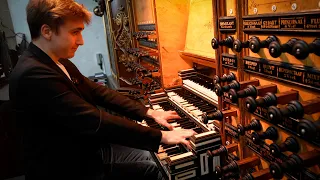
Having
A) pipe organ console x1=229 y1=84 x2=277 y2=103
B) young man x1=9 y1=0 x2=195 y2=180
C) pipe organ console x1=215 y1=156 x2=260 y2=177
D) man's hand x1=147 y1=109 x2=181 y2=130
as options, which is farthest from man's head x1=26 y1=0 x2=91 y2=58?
pipe organ console x1=215 y1=156 x2=260 y2=177

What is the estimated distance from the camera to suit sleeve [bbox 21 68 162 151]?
144 centimetres

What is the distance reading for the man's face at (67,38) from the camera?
5.16 ft

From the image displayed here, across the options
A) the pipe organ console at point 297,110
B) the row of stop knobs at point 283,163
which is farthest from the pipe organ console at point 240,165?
the pipe organ console at point 297,110

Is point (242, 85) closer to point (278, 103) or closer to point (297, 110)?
point (278, 103)

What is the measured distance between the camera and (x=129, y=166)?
199 centimetres

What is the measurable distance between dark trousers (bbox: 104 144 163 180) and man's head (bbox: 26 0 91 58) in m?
0.94

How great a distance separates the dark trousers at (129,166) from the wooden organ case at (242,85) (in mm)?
109

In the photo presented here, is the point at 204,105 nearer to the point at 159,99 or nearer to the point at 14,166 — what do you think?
the point at 159,99

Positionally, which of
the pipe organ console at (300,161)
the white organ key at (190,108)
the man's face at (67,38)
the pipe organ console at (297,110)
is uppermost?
the man's face at (67,38)

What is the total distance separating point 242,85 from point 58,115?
1.06 meters

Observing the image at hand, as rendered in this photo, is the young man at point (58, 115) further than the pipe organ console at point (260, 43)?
Yes

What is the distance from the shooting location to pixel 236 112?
1.62 metres

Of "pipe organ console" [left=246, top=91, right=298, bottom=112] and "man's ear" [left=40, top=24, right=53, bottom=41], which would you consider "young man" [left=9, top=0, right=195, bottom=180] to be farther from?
"pipe organ console" [left=246, top=91, right=298, bottom=112]

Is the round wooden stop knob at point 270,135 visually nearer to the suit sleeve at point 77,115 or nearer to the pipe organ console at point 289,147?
the pipe organ console at point 289,147
